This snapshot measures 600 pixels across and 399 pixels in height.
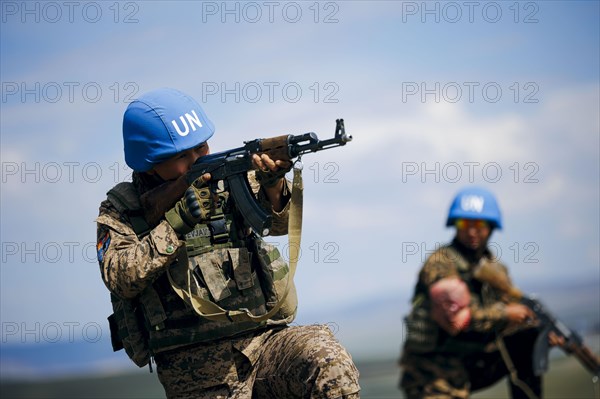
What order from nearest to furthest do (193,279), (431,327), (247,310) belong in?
(431,327) < (247,310) < (193,279)

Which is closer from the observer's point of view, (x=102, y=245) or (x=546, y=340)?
Answer: (x=546, y=340)

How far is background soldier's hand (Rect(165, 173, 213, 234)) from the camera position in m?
6.56

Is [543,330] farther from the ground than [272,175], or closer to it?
closer to it

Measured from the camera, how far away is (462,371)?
6488 millimetres

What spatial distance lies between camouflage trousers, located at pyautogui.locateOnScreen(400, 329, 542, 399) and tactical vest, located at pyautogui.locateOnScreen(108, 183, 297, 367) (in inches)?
36.5

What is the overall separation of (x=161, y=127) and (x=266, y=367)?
1.67 metres

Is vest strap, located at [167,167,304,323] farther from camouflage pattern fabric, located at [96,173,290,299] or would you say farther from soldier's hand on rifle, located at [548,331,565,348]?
soldier's hand on rifle, located at [548,331,565,348]

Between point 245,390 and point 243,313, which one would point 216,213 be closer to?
point 243,313

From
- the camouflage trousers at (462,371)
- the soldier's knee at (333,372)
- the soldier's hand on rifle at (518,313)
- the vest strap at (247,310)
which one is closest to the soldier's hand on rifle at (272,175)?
the vest strap at (247,310)

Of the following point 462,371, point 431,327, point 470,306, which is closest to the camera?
point 431,327

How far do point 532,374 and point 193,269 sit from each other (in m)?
2.22

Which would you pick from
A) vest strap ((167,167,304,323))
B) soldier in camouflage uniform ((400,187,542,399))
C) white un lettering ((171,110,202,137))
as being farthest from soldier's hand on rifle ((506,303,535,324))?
white un lettering ((171,110,202,137))

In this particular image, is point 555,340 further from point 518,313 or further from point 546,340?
point 518,313

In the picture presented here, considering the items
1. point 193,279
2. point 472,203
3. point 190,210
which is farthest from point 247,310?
point 472,203
